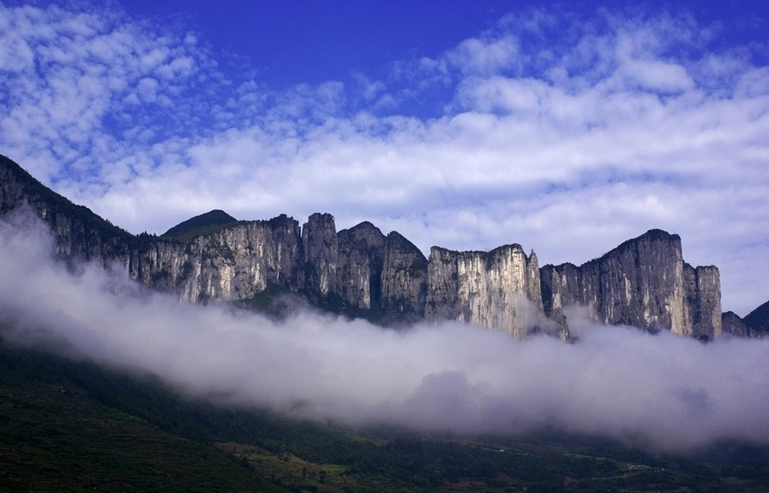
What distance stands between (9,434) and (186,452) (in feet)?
130

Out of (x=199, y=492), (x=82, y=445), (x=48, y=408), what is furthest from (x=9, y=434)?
(x=199, y=492)

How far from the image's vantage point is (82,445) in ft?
585

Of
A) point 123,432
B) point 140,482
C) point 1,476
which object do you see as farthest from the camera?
point 123,432

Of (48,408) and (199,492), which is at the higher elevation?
(48,408)

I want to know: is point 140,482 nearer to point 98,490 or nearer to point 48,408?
point 98,490

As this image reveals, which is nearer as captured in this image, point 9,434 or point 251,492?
point 9,434

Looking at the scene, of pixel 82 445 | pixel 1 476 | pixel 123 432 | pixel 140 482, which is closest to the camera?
pixel 1 476

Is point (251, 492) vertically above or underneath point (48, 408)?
underneath

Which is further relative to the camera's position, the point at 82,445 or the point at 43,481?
the point at 82,445

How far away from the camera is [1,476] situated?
496 ft

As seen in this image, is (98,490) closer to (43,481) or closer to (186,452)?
(43,481)

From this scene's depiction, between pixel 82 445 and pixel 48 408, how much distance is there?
25.1 metres

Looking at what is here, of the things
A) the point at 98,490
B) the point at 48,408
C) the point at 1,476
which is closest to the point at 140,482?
the point at 98,490

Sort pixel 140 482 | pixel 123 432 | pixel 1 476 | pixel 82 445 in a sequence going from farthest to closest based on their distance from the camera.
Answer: pixel 123 432
pixel 82 445
pixel 140 482
pixel 1 476
